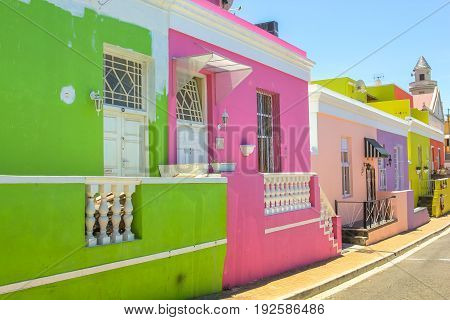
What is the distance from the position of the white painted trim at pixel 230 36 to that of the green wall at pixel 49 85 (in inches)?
59.6

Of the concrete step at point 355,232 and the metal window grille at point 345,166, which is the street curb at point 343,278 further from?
the metal window grille at point 345,166

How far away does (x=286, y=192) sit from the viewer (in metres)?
8.84

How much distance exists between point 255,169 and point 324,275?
9.07 feet

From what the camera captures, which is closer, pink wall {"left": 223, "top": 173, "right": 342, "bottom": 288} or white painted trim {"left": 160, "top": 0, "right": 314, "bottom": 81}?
pink wall {"left": 223, "top": 173, "right": 342, "bottom": 288}

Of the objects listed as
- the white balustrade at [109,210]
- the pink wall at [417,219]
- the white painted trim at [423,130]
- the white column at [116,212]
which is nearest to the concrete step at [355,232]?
the pink wall at [417,219]

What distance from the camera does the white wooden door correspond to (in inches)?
A: 275

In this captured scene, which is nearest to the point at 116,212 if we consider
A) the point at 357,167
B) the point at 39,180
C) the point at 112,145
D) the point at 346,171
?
the point at 39,180

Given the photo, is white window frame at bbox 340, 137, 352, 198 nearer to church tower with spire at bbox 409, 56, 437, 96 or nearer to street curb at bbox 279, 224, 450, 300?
street curb at bbox 279, 224, 450, 300

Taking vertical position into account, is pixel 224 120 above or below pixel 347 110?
below

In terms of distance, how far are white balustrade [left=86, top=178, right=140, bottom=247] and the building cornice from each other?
27.8ft

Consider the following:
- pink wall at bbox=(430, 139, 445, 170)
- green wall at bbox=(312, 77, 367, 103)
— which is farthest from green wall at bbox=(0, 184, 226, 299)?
pink wall at bbox=(430, 139, 445, 170)

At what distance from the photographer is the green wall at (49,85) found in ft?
17.9

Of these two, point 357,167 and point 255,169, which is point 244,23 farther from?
point 357,167

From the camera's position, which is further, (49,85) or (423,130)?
(423,130)
